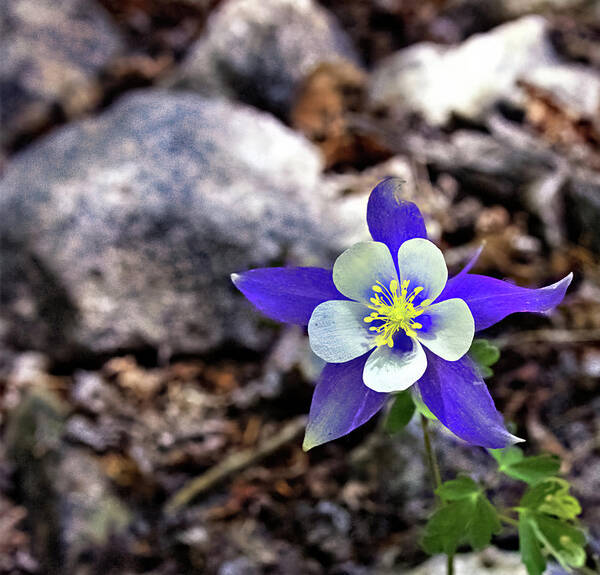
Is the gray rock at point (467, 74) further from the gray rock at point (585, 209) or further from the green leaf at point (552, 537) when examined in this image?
the green leaf at point (552, 537)

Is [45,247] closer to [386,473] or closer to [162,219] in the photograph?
[162,219]

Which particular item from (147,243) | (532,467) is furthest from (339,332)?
(147,243)

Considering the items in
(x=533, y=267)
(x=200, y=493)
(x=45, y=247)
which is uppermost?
(x=45, y=247)

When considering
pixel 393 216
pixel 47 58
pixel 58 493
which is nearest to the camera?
pixel 393 216

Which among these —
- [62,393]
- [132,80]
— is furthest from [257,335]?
[132,80]

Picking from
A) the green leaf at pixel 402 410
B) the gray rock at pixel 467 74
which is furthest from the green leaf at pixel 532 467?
the gray rock at pixel 467 74

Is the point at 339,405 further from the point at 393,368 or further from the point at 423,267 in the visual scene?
the point at 423,267
